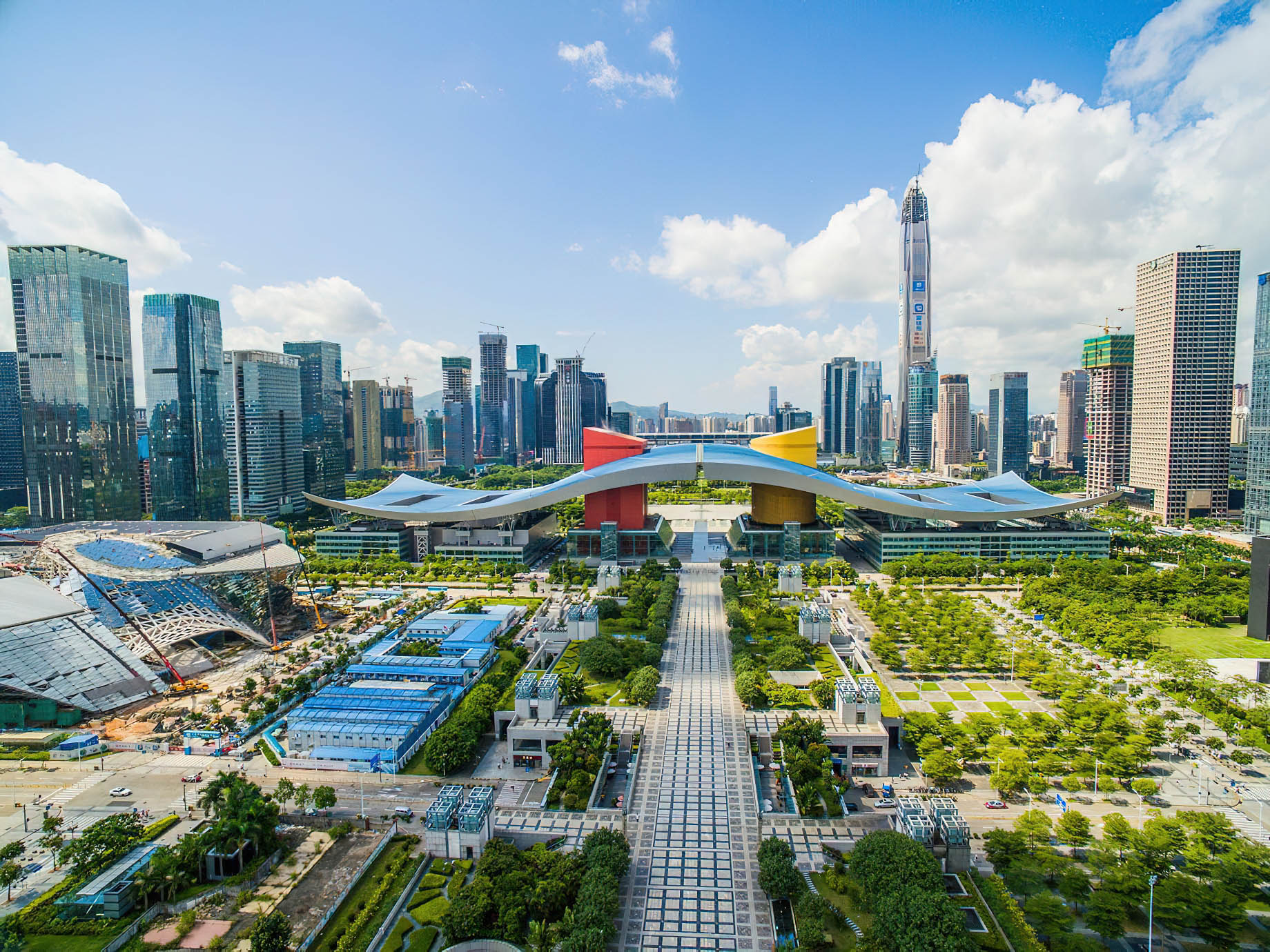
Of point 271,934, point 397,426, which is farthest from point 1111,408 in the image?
point 397,426

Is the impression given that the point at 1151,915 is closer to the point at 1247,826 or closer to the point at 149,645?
the point at 1247,826

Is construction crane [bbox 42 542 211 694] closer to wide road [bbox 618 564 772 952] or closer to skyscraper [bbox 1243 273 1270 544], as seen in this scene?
wide road [bbox 618 564 772 952]

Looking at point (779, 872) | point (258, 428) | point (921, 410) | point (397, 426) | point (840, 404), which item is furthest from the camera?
point (840, 404)

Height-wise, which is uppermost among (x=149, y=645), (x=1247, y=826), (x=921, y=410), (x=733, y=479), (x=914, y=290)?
(x=914, y=290)

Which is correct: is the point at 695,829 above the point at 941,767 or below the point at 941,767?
Answer: below

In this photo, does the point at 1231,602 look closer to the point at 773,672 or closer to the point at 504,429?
the point at 773,672

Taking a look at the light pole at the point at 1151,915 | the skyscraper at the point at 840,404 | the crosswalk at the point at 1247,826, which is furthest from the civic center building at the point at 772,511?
the skyscraper at the point at 840,404

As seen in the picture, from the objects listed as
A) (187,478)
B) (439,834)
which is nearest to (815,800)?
(439,834)
